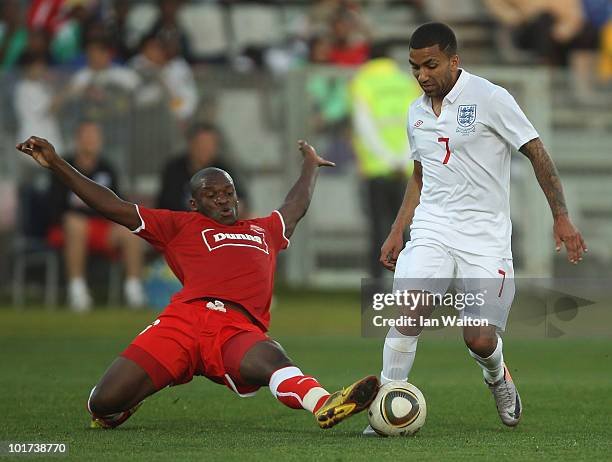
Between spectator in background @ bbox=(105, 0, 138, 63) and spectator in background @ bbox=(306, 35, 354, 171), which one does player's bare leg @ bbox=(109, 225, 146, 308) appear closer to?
spectator in background @ bbox=(306, 35, 354, 171)

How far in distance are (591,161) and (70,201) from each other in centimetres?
732

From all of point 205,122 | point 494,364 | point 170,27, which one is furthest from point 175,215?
point 170,27

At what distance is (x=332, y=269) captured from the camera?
18875 millimetres

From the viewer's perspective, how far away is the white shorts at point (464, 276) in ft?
25.8

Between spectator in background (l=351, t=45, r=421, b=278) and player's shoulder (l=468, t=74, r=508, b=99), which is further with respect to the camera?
spectator in background (l=351, t=45, r=421, b=278)

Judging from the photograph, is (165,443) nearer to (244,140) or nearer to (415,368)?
(415,368)

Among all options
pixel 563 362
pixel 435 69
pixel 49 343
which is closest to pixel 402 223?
pixel 435 69

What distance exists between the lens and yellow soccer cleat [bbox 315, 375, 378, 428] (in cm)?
723

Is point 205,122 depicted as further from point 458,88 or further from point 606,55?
point 458,88

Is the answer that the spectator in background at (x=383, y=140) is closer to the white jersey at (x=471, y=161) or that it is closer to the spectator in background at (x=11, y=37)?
the spectator in background at (x=11, y=37)

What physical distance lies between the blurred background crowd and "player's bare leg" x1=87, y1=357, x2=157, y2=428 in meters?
8.88

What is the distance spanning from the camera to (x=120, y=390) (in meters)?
7.87

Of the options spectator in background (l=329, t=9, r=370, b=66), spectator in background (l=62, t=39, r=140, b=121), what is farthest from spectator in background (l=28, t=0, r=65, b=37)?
spectator in background (l=329, t=9, r=370, b=66)

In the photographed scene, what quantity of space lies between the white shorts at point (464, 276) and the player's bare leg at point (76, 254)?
31.4ft
